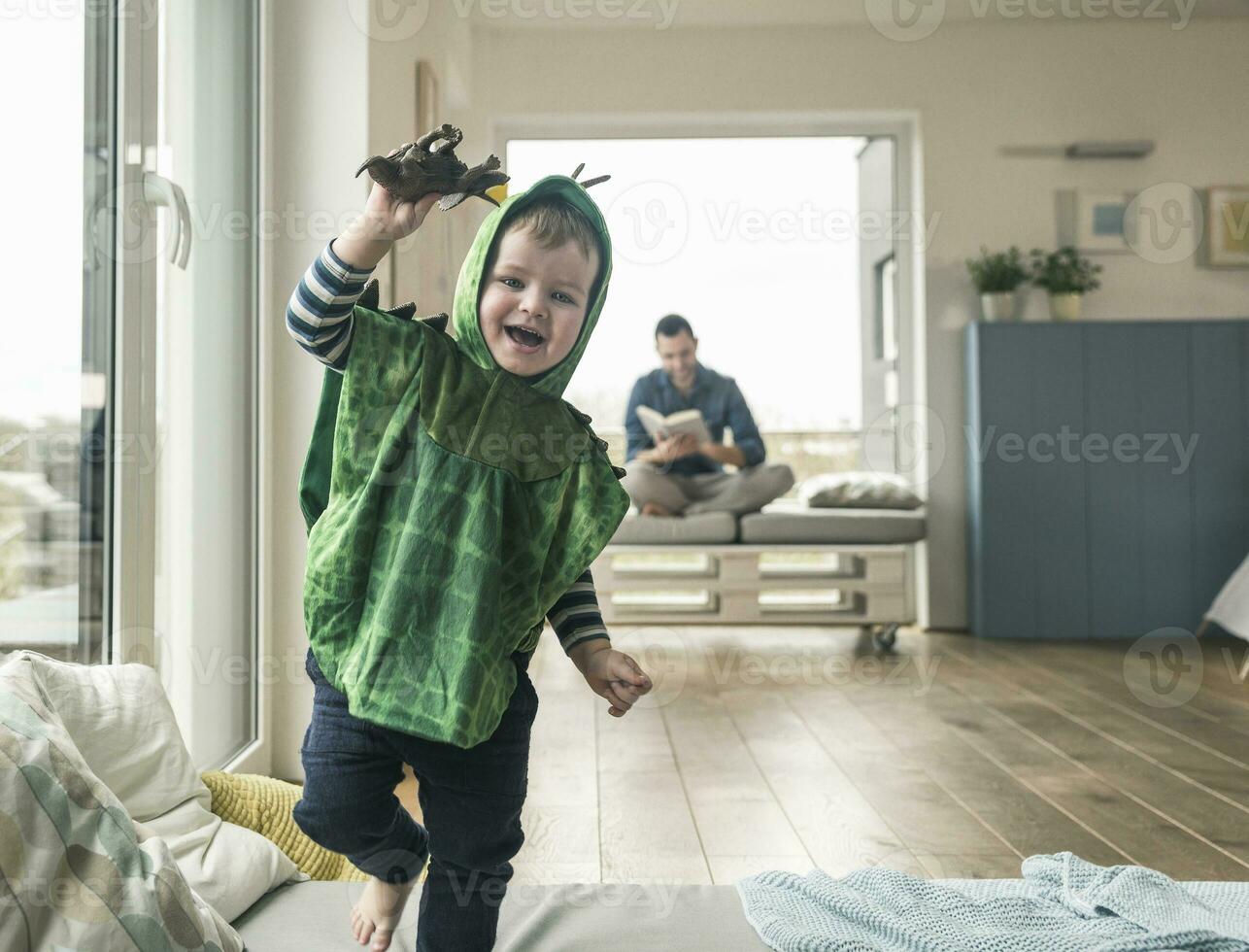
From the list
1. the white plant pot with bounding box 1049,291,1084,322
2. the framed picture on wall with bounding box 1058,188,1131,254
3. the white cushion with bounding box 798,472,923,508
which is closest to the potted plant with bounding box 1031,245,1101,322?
the white plant pot with bounding box 1049,291,1084,322

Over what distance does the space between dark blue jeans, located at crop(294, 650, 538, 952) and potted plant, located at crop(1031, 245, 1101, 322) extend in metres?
4.24

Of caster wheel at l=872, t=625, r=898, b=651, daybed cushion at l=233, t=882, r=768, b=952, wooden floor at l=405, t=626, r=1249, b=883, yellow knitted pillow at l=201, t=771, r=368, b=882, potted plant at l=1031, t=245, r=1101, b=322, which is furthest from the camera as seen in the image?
potted plant at l=1031, t=245, r=1101, b=322

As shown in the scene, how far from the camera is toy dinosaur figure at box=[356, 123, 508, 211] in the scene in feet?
3.01

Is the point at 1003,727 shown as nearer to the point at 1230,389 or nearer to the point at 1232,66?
the point at 1230,389

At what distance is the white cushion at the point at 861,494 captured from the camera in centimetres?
437

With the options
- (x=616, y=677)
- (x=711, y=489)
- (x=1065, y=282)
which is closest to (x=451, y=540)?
(x=616, y=677)

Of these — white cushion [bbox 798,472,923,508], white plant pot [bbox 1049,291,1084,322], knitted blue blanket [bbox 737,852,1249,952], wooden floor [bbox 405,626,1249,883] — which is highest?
white plant pot [bbox 1049,291,1084,322]

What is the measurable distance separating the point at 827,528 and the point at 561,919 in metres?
2.96

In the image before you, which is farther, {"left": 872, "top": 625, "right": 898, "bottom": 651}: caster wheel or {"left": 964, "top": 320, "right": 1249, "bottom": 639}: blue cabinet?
{"left": 964, "top": 320, "right": 1249, "bottom": 639}: blue cabinet

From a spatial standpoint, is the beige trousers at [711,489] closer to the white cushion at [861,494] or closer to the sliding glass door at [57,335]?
the white cushion at [861,494]

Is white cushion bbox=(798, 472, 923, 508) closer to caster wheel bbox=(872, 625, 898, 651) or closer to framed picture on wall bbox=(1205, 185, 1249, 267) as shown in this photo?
caster wheel bbox=(872, 625, 898, 651)

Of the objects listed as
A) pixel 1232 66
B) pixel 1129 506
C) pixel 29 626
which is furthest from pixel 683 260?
pixel 29 626

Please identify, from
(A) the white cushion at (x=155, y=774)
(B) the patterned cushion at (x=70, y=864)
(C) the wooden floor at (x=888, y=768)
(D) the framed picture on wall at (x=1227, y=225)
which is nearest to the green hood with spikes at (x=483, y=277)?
(B) the patterned cushion at (x=70, y=864)

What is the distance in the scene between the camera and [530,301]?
989 mm
